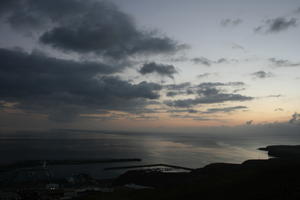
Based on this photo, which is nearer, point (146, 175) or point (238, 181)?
point (238, 181)

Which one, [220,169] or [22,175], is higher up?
[220,169]

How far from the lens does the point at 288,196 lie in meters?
21.2

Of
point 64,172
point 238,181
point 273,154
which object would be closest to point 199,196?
point 238,181

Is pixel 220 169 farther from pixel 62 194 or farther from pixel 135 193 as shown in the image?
pixel 62 194

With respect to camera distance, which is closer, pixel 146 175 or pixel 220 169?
pixel 220 169

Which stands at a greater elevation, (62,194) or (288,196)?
(288,196)

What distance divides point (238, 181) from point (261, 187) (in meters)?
4.55

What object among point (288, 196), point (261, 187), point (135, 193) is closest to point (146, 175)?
point (135, 193)

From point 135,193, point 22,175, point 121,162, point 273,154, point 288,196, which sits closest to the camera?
point 288,196

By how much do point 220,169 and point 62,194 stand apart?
124 feet

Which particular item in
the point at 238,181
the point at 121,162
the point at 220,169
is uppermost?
the point at 238,181

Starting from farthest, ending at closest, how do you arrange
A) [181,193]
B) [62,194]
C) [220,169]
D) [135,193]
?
1. [220,169]
2. [62,194]
3. [135,193]
4. [181,193]

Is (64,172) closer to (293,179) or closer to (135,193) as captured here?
(135,193)

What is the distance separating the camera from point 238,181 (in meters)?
31.0
